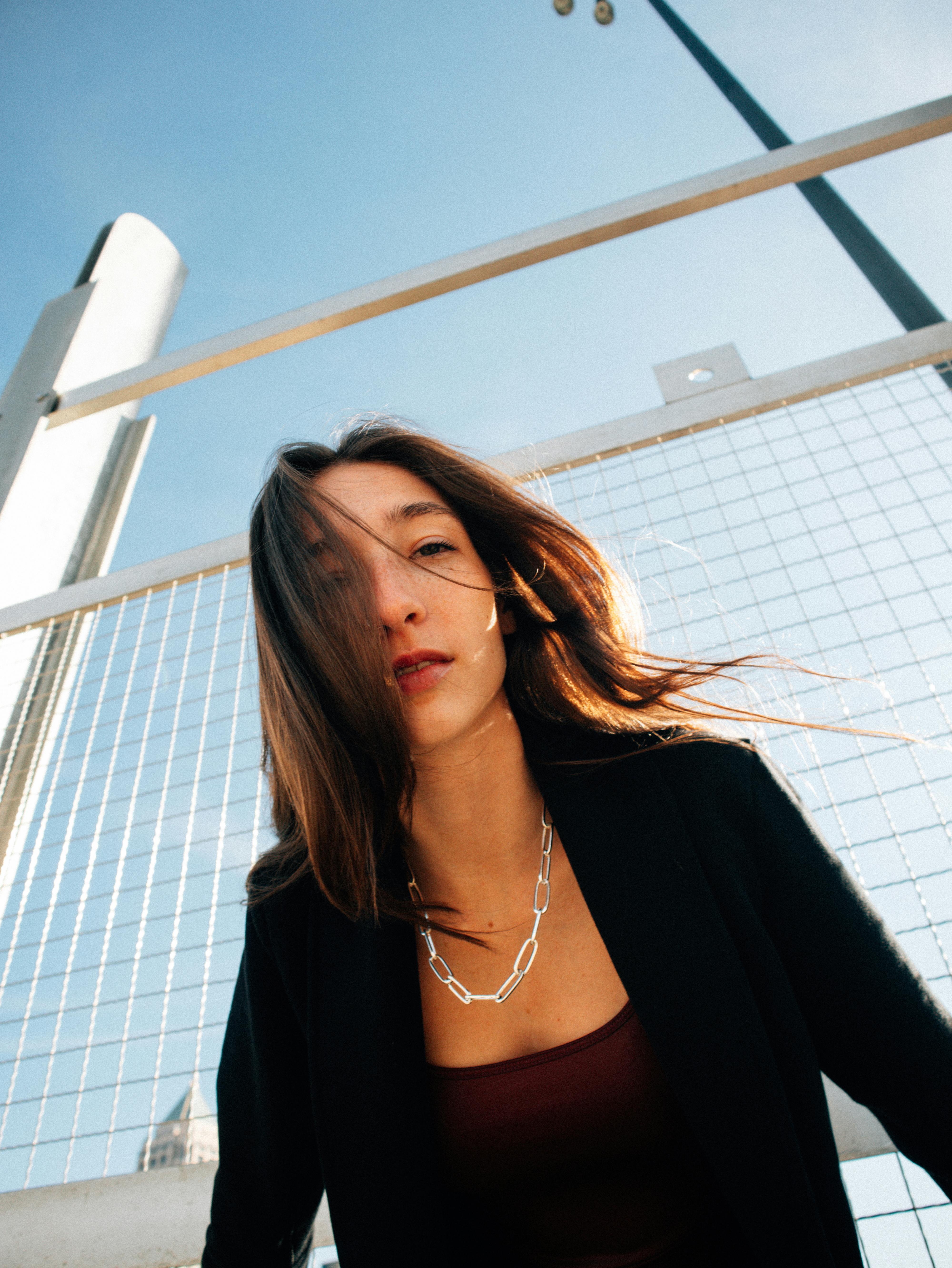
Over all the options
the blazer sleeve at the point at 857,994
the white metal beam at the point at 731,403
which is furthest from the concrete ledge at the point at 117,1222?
the white metal beam at the point at 731,403

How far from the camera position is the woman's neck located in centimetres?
114

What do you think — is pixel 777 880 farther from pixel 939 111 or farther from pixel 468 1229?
pixel 939 111

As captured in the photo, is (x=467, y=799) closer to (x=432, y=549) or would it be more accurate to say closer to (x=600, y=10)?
(x=432, y=549)

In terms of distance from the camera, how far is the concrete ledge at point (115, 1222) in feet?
4.09

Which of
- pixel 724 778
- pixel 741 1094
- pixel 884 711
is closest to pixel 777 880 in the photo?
pixel 724 778

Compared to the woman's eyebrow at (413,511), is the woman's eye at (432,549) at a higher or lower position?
lower

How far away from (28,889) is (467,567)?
60.5 inches

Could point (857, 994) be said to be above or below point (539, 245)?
below

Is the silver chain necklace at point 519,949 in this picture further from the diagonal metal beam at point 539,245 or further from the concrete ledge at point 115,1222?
the diagonal metal beam at point 539,245

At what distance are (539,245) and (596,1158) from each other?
2.16 m

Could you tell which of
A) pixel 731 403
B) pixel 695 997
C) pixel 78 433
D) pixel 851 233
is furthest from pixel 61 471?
pixel 851 233

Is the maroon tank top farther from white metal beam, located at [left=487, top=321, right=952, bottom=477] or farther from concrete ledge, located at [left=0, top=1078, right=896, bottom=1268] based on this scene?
white metal beam, located at [left=487, top=321, right=952, bottom=477]

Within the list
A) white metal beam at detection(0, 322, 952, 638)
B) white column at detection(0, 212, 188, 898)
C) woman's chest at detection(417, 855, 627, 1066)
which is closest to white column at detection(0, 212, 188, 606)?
white column at detection(0, 212, 188, 898)

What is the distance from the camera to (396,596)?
1004 millimetres
